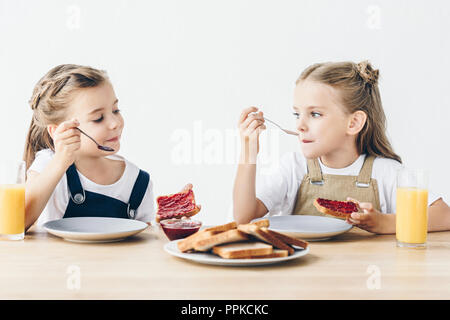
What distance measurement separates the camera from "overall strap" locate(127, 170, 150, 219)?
220cm

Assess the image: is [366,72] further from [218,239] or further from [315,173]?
[218,239]

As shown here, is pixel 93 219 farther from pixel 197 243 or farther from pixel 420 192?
pixel 420 192

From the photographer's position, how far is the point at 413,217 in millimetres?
1460

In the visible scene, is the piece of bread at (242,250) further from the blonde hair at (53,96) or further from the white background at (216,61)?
the white background at (216,61)

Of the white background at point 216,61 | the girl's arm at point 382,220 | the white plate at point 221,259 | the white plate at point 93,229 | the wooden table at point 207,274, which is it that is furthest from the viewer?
the white background at point 216,61

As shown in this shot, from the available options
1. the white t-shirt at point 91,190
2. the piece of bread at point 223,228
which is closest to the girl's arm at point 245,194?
the white t-shirt at point 91,190

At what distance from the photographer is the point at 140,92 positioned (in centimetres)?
436

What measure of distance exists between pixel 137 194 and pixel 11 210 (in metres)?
0.76

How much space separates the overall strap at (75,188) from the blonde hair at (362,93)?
1.00 metres

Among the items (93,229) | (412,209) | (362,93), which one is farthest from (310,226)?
(362,93)

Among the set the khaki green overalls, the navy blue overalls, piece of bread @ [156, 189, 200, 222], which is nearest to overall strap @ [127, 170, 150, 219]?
the navy blue overalls

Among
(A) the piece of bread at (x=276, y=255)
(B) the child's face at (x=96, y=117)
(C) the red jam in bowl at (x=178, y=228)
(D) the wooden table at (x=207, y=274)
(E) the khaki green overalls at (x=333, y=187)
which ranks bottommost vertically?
(D) the wooden table at (x=207, y=274)

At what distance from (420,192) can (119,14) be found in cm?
344

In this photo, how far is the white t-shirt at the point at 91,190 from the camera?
2.07m
